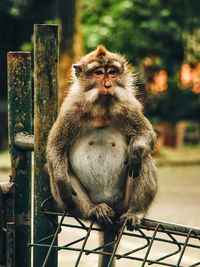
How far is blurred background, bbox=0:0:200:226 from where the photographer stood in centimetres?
903

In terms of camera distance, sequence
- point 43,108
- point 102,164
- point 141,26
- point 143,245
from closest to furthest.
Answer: point 43,108 → point 102,164 → point 143,245 → point 141,26

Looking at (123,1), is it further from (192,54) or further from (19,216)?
(19,216)

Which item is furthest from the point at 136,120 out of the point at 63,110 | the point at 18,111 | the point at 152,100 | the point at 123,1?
the point at 152,100

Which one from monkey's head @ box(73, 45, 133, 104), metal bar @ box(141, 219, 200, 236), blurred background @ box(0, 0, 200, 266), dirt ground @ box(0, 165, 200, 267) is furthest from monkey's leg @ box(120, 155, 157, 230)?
blurred background @ box(0, 0, 200, 266)

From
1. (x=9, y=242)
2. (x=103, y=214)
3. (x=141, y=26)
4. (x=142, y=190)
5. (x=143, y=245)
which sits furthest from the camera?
(x=141, y=26)

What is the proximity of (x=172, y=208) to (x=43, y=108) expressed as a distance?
19.2ft

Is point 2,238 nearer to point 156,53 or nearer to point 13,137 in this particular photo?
point 13,137

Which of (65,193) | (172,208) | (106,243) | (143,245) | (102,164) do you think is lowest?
(172,208)

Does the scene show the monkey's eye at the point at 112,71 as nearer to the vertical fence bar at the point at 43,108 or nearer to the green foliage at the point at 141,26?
the vertical fence bar at the point at 43,108

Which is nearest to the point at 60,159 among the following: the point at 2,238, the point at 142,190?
the point at 142,190

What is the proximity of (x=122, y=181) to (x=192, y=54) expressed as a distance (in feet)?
36.8

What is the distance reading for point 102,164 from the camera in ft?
11.6

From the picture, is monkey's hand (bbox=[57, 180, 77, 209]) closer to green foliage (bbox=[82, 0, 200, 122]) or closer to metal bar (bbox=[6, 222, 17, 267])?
metal bar (bbox=[6, 222, 17, 267])

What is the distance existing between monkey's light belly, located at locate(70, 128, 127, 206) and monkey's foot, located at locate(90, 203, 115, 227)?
20 centimetres
